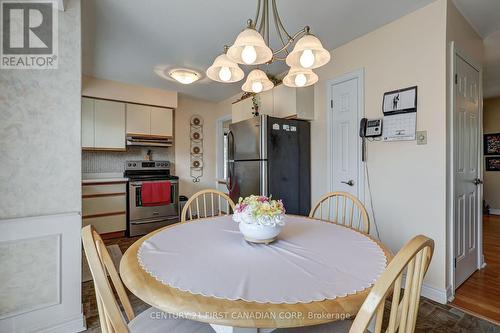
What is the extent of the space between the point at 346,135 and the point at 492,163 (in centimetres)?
466

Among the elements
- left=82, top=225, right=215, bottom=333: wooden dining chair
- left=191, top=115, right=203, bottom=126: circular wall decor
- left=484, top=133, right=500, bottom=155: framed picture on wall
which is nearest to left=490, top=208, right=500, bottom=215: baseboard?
left=484, top=133, right=500, bottom=155: framed picture on wall

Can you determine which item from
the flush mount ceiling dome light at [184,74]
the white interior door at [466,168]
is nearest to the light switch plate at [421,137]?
the white interior door at [466,168]

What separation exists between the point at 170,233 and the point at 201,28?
193 centimetres

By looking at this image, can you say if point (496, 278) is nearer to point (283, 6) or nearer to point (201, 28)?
point (283, 6)

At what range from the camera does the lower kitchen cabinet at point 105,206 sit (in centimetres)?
342

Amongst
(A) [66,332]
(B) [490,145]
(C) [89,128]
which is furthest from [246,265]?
(B) [490,145]

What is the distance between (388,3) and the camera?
1926mm

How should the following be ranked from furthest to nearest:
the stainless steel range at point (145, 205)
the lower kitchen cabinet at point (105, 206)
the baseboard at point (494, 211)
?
the baseboard at point (494, 211)
the stainless steel range at point (145, 205)
the lower kitchen cabinet at point (105, 206)

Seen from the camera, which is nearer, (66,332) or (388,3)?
(66,332)

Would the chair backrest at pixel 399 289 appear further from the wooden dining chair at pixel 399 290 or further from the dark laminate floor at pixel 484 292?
the dark laminate floor at pixel 484 292

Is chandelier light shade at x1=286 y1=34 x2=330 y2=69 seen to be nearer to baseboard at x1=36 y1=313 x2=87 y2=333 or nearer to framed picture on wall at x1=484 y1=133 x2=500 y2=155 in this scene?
baseboard at x1=36 y1=313 x2=87 y2=333

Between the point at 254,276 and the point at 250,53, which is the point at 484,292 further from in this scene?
the point at 250,53

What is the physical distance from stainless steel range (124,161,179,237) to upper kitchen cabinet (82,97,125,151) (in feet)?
1.46

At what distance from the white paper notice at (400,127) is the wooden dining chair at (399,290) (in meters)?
1.62
